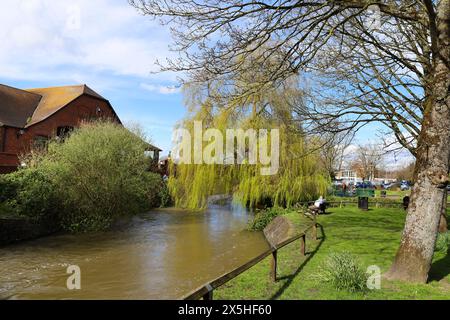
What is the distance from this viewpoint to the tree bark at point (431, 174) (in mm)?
5848

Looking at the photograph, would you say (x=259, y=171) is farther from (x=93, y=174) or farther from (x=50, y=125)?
(x=50, y=125)

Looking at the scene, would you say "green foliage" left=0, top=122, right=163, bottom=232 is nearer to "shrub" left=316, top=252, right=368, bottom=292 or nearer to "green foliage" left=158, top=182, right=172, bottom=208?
"green foliage" left=158, top=182, right=172, bottom=208

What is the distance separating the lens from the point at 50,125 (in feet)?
84.8

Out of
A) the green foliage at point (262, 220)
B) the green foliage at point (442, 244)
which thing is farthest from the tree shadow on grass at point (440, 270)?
the green foliage at point (262, 220)

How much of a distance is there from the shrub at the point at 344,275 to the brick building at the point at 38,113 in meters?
19.9

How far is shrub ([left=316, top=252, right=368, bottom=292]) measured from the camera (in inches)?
226

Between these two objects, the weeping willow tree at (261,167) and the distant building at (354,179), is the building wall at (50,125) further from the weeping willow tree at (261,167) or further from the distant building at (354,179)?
the distant building at (354,179)

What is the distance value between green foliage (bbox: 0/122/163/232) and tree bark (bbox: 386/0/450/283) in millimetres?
13392

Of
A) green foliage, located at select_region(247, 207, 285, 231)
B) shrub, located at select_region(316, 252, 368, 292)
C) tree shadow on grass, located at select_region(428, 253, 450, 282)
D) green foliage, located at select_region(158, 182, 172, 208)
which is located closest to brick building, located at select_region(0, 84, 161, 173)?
green foliage, located at select_region(158, 182, 172, 208)

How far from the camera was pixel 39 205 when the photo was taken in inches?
588
